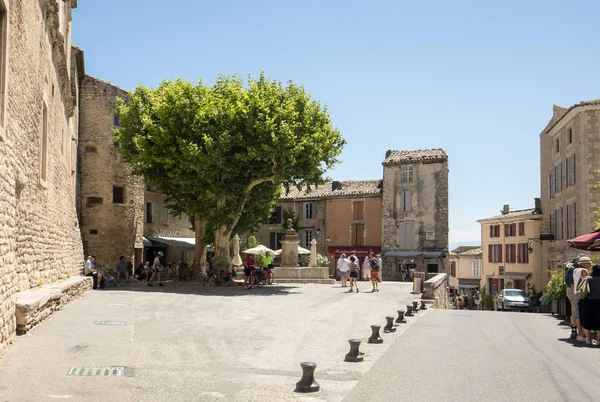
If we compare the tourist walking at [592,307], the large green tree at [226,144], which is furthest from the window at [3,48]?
the large green tree at [226,144]

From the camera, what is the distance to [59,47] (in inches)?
790

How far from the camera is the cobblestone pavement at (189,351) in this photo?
7707 millimetres

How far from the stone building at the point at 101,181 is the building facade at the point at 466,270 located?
43.4 meters

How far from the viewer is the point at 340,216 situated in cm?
5797

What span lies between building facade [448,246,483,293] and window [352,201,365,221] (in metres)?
20.5

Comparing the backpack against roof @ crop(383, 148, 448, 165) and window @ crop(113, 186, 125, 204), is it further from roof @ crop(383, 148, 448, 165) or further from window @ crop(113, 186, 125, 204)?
roof @ crop(383, 148, 448, 165)

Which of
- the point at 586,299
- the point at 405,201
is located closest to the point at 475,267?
the point at 405,201

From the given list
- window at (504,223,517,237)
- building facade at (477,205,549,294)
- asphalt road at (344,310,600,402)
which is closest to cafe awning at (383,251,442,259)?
building facade at (477,205,549,294)

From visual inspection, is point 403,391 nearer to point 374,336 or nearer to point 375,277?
point 374,336

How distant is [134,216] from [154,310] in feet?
84.7

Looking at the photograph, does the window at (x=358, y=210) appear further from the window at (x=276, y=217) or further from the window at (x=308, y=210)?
the window at (x=276, y=217)

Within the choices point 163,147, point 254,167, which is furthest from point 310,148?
point 163,147

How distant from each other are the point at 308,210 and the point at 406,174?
32.5 ft

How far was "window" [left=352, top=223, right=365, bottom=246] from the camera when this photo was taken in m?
57.5
